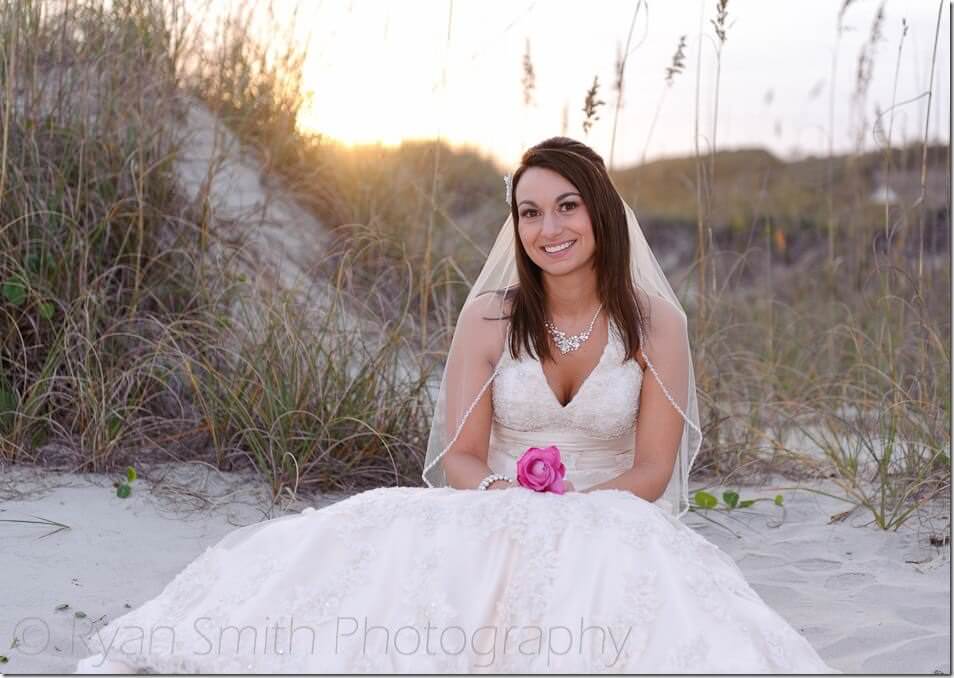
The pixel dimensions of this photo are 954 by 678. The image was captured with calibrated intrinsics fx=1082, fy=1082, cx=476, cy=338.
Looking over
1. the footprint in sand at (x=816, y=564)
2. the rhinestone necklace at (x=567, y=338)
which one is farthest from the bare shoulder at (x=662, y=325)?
the footprint in sand at (x=816, y=564)

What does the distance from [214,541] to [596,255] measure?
163cm

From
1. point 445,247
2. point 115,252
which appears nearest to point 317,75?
point 445,247

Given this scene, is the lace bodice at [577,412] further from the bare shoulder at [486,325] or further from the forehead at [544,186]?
the forehead at [544,186]

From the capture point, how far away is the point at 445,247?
6.54 m

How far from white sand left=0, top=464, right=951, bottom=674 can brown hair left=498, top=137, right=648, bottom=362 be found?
1.00 meters

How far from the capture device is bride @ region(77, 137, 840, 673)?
236 cm

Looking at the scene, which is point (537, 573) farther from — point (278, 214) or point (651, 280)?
point (278, 214)

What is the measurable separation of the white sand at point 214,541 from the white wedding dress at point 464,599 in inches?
17.1

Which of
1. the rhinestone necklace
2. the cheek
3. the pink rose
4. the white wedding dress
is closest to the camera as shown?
the white wedding dress

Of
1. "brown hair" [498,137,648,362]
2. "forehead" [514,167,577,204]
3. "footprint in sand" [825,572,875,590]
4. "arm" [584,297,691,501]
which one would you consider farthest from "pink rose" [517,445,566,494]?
"footprint in sand" [825,572,875,590]

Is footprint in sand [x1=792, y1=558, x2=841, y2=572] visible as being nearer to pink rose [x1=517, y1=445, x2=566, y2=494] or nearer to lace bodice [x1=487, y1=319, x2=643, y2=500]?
lace bodice [x1=487, y1=319, x2=643, y2=500]

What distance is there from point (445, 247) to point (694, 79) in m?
2.09

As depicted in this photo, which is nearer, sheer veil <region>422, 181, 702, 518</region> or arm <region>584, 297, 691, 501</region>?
arm <region>584, 297, 691, 501</region>

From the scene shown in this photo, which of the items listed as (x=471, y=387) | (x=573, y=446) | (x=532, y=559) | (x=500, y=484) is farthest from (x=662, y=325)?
(x=532, y=559)
